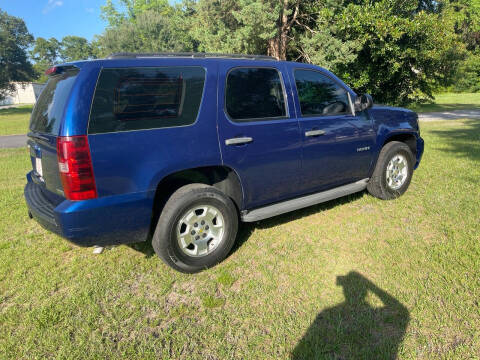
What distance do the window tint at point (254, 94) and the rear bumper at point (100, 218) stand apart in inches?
46.2

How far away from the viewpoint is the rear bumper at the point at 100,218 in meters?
2.49

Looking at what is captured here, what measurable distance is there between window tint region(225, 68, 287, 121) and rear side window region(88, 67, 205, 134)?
331mm

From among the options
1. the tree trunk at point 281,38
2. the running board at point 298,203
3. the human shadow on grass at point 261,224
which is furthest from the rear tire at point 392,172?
the tree trunk at point 281,38

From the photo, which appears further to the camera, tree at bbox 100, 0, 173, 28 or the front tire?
tree at bbox 100, 0, 173, 28

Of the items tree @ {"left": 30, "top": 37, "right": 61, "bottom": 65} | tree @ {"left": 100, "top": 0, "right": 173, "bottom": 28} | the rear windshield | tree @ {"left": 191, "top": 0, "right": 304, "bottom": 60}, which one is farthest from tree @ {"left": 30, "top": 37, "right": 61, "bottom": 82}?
the rear windshield

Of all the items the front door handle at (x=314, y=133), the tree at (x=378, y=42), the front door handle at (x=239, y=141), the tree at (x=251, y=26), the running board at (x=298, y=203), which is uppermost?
the tree at (x=251, y=26)

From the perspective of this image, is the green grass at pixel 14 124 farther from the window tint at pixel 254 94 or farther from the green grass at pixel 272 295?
the window tint at pixel 254 94

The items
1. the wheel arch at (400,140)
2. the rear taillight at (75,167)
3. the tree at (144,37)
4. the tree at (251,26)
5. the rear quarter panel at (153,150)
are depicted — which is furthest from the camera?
the tree at (144,37)

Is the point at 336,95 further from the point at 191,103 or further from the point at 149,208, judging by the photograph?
the point at 149,208

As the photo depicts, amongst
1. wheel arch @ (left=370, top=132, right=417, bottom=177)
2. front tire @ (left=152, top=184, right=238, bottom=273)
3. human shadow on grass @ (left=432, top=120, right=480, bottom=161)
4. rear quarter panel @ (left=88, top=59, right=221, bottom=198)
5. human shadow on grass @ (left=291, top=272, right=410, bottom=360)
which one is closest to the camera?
human shadow on grass @ (left=291, top=272, right=410, bottom=360)

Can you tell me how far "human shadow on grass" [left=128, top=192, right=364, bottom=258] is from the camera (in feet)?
11.5

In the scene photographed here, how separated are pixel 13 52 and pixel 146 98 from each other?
50.0 m

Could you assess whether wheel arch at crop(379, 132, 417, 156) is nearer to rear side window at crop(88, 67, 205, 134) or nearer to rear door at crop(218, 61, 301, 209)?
rear door at crop(218, 61, 301, 209)

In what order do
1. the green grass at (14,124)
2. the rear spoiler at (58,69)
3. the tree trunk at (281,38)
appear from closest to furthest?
1. the rear spoiler at (58,69)
2. the tree trunk at (281,38)
3. the green grass at (14,124)
